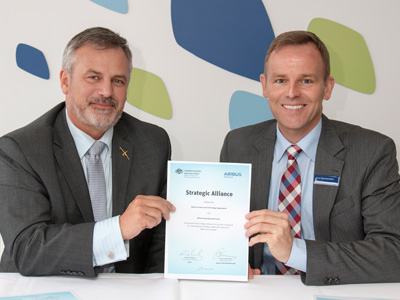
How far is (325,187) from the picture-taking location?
2174 mm

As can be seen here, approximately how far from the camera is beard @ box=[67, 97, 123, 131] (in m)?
2.31

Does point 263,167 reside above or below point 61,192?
above

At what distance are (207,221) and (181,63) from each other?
192 centimetres

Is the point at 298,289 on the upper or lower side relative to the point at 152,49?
lower

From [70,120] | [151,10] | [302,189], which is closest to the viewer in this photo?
[302,189]

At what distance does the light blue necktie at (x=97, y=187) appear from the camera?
2232 millimetres

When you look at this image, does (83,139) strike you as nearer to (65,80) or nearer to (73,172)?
(73,172)

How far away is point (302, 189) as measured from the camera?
2.25 m

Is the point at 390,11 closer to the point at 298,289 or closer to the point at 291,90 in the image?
the point at 291,90

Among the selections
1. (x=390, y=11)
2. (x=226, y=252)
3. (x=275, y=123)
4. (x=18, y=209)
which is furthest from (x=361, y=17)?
(x=18, y=209)

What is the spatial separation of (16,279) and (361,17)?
3035mm

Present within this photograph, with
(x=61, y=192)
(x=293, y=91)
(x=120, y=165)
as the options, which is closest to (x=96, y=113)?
(x=120, y=165)

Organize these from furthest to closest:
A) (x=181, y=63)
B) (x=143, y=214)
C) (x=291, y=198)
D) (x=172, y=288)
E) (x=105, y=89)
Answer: (x=181, y=63), (x=105, y=89), (x=291, y=198), (x=143, y=214), (x=172, y=288)
